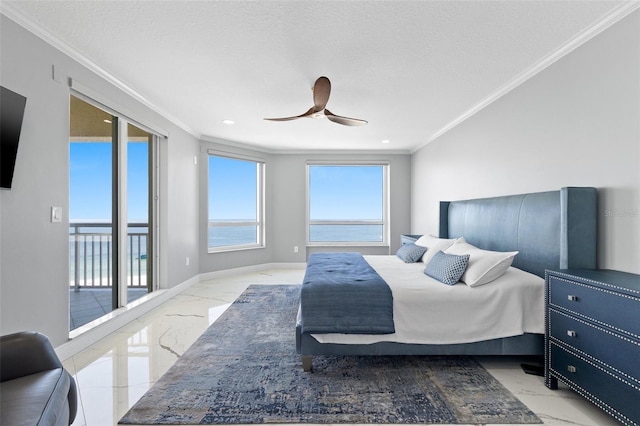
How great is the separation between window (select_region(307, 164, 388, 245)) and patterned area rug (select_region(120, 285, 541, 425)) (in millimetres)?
3979

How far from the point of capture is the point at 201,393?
209 cm

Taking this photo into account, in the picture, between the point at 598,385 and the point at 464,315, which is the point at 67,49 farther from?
the point at 598,385

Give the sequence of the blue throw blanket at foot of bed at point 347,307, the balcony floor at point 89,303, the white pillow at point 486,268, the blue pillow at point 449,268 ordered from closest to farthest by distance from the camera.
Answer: the blue throw blanket at foot of bed at point 347,307
the white pillow at point 486,268
the blue pillow at point 449,268
the balcony floor at point 89,303

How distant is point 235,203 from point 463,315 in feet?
15.7

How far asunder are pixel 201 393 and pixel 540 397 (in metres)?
2.17

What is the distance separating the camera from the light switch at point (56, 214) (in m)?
2.49

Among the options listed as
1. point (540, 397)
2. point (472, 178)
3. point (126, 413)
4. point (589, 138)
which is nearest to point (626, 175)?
point (589, 138)

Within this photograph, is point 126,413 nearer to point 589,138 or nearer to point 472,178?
point 589,138

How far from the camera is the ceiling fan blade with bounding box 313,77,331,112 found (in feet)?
9.30

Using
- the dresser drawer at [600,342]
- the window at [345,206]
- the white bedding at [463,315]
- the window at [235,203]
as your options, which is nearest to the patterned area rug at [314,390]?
the white bedding at [463,315]

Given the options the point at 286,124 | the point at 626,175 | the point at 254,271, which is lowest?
the point at 254,271

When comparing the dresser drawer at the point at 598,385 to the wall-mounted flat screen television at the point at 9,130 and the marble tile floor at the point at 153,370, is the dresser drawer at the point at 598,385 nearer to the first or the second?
the marble tile floor at the point at 153,370

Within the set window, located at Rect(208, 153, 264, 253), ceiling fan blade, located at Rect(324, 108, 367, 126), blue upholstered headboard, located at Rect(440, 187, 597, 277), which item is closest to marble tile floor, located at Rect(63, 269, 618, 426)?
blue upholstered headboard, located at Rect(440, 187, 597, 277)

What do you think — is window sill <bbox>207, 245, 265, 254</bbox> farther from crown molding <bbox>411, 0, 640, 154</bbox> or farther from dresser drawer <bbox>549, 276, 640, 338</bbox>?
dresser drawer <bbox>549, 276, 640, 338</bbox>
